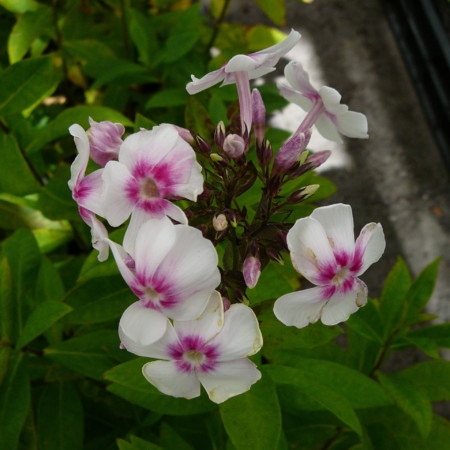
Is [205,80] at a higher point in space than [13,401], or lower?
higher

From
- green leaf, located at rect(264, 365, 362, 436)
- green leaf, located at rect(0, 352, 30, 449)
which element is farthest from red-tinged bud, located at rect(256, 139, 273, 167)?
green leaf, located at rect(0, 352, 30, 449)

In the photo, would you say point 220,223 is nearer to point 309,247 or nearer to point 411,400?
point 309,247

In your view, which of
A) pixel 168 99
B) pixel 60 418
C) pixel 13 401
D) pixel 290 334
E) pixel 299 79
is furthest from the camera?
pixel 168 99

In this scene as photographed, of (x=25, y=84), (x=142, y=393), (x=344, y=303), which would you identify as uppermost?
(x=25, y=84)

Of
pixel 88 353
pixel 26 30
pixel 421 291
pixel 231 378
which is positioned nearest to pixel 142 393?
pixel 88 353

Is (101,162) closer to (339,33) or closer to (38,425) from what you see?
(38,425)
